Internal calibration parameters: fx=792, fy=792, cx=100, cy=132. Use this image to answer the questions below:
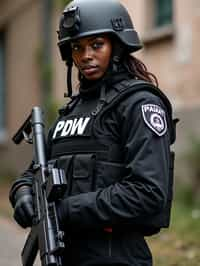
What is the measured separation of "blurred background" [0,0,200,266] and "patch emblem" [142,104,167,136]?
3.63 metres

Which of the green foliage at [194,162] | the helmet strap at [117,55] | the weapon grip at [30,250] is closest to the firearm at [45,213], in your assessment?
the weapon grip at [30,250]

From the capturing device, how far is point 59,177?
285cm

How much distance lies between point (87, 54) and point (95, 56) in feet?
0.10

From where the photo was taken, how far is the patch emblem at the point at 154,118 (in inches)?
110

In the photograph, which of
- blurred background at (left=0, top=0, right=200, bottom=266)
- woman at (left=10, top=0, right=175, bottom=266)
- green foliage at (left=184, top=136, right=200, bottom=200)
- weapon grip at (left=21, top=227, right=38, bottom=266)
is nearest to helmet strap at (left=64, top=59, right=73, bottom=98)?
woman at (left=10, top=0, right=175, bottom=266)

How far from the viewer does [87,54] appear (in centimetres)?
301

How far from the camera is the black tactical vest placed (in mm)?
2881

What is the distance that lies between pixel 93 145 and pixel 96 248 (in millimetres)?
377

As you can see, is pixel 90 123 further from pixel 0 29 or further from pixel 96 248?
pixel 0 29

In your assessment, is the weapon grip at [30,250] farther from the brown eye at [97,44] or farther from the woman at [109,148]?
the brown eye at [97,44]

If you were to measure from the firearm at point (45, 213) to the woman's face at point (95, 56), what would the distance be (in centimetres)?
38

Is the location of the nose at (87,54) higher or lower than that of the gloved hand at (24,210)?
higher

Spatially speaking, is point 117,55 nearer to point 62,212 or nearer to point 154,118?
point 154,118

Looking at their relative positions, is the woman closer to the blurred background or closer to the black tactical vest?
the black tactical vest
